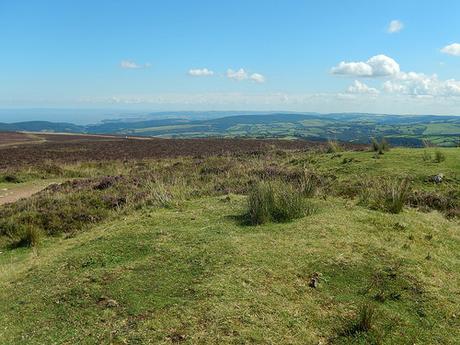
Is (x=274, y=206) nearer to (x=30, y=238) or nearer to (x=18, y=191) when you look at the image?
(x=30, y=238)

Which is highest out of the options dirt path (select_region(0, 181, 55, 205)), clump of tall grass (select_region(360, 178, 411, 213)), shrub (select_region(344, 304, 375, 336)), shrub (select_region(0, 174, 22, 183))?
clump of tall grass (select_region(360, 178, 411, 213))

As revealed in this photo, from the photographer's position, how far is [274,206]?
1136 cm

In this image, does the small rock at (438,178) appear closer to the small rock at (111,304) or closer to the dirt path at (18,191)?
the small rock at (111,304)

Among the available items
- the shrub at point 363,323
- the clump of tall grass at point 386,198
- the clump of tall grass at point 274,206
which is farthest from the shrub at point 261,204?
the shrub at point 363,323

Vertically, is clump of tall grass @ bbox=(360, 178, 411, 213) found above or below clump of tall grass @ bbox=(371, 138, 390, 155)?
below

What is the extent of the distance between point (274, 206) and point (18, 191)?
17.8 m

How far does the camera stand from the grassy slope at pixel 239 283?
6426 mm

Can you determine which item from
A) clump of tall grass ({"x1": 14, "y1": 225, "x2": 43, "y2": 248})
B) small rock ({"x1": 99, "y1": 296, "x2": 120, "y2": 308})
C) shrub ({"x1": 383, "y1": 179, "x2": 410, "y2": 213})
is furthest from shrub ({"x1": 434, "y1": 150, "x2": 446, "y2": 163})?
small rock ({"x1": 99, "y1": 296, "x2": 120, "y2": 308})

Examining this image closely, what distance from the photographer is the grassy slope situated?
643cm

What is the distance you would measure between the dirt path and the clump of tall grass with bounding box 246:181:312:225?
1445 centimetres

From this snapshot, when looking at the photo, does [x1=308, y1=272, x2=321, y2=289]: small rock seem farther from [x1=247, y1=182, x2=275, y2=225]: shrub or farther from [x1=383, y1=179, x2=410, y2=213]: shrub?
[x1=383, y1=179, x2=410, y2=213]: shrub

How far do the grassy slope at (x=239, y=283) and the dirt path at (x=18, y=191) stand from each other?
A: 37.3ft

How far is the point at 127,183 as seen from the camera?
21766mm

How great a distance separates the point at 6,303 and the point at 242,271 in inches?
167
